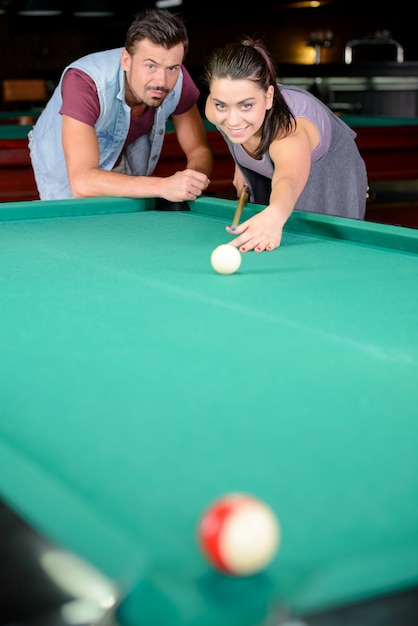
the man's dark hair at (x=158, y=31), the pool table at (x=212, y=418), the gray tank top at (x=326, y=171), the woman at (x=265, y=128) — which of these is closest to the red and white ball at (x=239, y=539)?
the pool table at (x=212, y=418)

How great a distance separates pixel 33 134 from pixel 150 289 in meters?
1.90

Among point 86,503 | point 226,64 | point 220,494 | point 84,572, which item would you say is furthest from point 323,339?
point 226,64

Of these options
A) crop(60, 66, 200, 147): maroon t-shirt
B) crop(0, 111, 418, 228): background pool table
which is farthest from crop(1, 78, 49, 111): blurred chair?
crop(60, 66, 200, 147): maroon t-shirt

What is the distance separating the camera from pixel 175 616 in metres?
0.66

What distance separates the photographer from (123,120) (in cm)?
325

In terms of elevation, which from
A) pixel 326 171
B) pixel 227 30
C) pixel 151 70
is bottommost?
pixel 326 171

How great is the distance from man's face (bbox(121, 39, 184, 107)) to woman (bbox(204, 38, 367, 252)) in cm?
40

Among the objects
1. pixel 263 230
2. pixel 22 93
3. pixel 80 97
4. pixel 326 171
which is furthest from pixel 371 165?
pixel 22 93

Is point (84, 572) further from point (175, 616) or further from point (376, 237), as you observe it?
point (376, 237)

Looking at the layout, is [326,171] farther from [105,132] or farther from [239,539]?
[239,539]

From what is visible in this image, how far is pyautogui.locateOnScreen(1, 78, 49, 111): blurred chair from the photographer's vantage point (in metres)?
10.4

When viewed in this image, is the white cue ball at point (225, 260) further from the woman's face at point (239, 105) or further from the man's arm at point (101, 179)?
the man's arm at point (101, 179)

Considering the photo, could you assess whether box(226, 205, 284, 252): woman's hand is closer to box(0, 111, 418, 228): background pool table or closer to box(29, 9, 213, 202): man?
box(29, 9, 213, 202): man

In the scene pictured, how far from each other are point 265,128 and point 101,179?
666 millimetres
